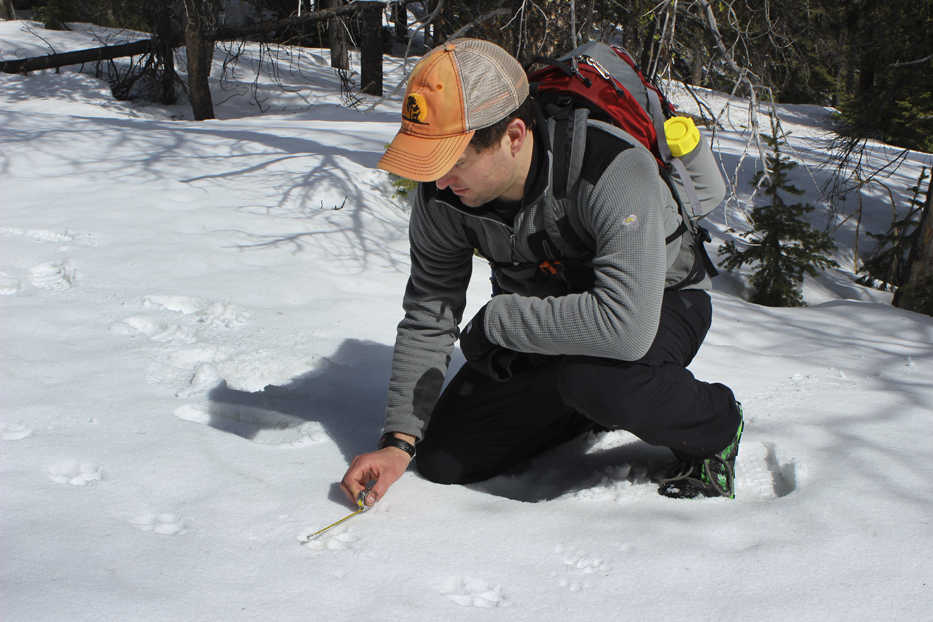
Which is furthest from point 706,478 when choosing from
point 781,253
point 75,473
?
point 781,253

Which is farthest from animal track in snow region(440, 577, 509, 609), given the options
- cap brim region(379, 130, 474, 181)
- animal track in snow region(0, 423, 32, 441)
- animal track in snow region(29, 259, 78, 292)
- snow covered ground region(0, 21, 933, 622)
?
animal track in snow region(29, 259, 78, 292)

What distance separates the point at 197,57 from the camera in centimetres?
963

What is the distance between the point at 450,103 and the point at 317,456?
47.2 inches

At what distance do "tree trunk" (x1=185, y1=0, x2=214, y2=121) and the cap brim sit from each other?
827 cm

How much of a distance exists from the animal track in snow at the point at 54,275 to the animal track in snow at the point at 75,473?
5.12 feet

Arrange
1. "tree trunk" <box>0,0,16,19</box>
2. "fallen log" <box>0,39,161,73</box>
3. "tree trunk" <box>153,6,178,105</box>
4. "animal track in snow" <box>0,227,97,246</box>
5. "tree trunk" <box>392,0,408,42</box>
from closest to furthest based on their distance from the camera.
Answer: "animal track in snow" <box>0,227,97,246</box>
"tree trunk" <box>392,0,408,42</box>
"tree trunk" <box>153,6,178,105</box>
"fallen log" <box>0,39,161,73</box>
"tree trunk" <box>0,0,16,19</box>

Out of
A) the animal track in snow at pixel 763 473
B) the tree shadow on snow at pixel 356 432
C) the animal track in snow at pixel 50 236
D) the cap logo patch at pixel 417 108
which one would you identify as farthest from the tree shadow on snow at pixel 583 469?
the animal track in snow at pixel 50 236

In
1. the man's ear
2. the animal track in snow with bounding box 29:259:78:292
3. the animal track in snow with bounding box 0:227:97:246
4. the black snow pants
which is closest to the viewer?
the man's ear

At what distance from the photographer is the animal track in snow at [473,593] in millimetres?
1513

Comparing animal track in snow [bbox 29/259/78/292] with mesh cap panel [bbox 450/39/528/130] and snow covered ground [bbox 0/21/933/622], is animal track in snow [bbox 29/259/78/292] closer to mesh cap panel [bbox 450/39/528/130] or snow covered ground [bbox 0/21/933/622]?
snow covered ground [bbox 0/21/933/622]

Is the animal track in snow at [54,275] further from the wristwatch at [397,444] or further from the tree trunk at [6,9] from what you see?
the tree trunk at [6,9]

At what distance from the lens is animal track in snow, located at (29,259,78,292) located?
10.6 ft

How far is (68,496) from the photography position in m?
1.78

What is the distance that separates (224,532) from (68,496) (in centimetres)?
43
